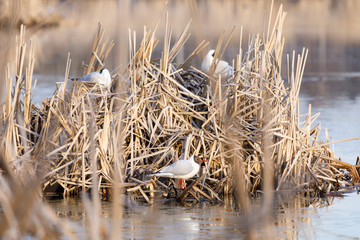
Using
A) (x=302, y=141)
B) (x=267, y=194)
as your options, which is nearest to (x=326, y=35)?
(x=302, y=141)

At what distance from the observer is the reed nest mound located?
17.8ft

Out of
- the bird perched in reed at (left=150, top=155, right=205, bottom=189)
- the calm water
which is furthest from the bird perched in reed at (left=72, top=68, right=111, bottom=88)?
the bird perched in reed at (left=150, top=155, right=205, bottom=189)

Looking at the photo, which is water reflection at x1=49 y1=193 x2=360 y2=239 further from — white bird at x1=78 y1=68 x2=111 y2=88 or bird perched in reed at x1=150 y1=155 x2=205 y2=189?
white bird at x1=78 y1=68 x2=111 y2=88

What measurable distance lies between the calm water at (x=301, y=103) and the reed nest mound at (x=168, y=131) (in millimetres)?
273

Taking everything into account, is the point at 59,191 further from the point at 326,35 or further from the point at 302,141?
the point at 326,35

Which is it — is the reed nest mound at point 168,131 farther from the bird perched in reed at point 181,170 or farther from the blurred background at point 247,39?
the blurred background at point 247,39

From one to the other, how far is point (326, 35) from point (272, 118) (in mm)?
16312

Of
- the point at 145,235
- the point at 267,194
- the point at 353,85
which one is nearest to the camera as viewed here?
the point at 267,194

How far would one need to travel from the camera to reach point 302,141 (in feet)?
19.4

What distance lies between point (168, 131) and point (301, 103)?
19.3 ft

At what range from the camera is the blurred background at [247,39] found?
23.3 ft

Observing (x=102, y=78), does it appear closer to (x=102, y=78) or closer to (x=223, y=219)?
(x=102, y=78)

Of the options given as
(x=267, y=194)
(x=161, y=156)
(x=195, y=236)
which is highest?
(x=267, y=194)

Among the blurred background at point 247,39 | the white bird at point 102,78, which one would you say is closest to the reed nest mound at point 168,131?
the white bird at point 102,78
